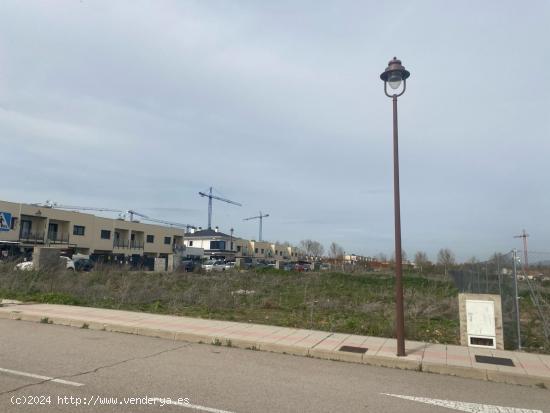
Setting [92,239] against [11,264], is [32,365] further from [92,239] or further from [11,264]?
[92,239]

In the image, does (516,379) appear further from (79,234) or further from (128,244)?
(128,244)

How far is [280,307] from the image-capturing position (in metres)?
17.9

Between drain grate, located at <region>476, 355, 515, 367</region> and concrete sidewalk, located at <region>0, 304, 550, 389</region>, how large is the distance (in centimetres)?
10

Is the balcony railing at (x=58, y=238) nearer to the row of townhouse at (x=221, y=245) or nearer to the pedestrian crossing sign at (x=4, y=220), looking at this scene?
the row of townhouse at (x=221, y=245)

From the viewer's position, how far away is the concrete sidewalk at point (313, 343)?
842cm

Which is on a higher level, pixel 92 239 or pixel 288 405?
pixel 92 239

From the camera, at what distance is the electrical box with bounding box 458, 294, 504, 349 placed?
1054 centimetres

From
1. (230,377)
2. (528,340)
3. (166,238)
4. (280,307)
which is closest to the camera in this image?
(230,377)

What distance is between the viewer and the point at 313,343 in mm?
10336

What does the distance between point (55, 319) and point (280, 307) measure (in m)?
8.00

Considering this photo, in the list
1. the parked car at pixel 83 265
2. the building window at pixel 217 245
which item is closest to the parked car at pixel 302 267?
the parked car at pixel 83 265

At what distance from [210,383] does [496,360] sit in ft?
18.6

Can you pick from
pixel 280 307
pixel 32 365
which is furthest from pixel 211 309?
pixel 32 365

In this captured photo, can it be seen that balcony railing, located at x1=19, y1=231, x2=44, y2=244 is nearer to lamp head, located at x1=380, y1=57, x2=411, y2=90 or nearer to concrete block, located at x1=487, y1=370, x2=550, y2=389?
lamp head, located at x1=380, y1=57, x2=411, y2=90
